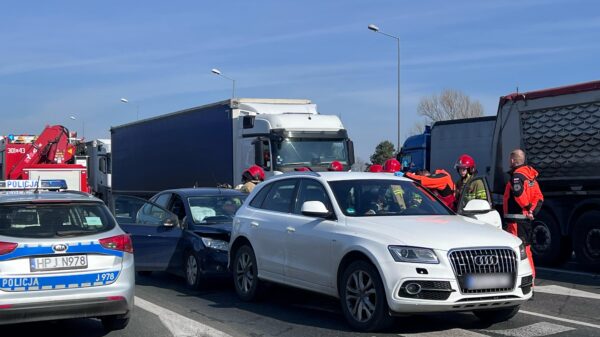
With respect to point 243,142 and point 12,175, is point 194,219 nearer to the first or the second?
Answer: point 243,142

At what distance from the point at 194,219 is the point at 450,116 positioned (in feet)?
152

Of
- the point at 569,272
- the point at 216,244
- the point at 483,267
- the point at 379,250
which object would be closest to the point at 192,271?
the point at 216,244

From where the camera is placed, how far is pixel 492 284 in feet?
23.0

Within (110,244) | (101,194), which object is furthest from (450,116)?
(110,244)

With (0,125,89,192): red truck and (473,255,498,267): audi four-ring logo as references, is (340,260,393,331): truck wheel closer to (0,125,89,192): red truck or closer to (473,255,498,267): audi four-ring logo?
(473,255,498,267): audi four-ring logo

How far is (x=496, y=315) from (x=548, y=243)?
5685 millimetres

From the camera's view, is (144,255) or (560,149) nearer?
(144,255)

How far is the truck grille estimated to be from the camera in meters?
6.88

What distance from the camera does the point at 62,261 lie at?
6.81 m

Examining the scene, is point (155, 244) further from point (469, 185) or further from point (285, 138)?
point (285, 138)

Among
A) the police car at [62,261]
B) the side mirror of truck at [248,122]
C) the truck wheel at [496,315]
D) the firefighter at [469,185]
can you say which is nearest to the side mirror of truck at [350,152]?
the side mirror of truck at [248,122]

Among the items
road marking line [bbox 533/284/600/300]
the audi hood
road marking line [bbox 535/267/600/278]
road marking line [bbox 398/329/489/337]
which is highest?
the audi hood

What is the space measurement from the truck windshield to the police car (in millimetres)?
9892

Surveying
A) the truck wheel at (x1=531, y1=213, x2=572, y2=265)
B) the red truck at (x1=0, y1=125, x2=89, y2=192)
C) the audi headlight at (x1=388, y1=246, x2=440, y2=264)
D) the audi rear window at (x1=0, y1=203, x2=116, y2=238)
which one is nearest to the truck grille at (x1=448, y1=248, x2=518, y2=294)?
the audi headlight at (x1=388, y1=246, x2=440, y2=264)
